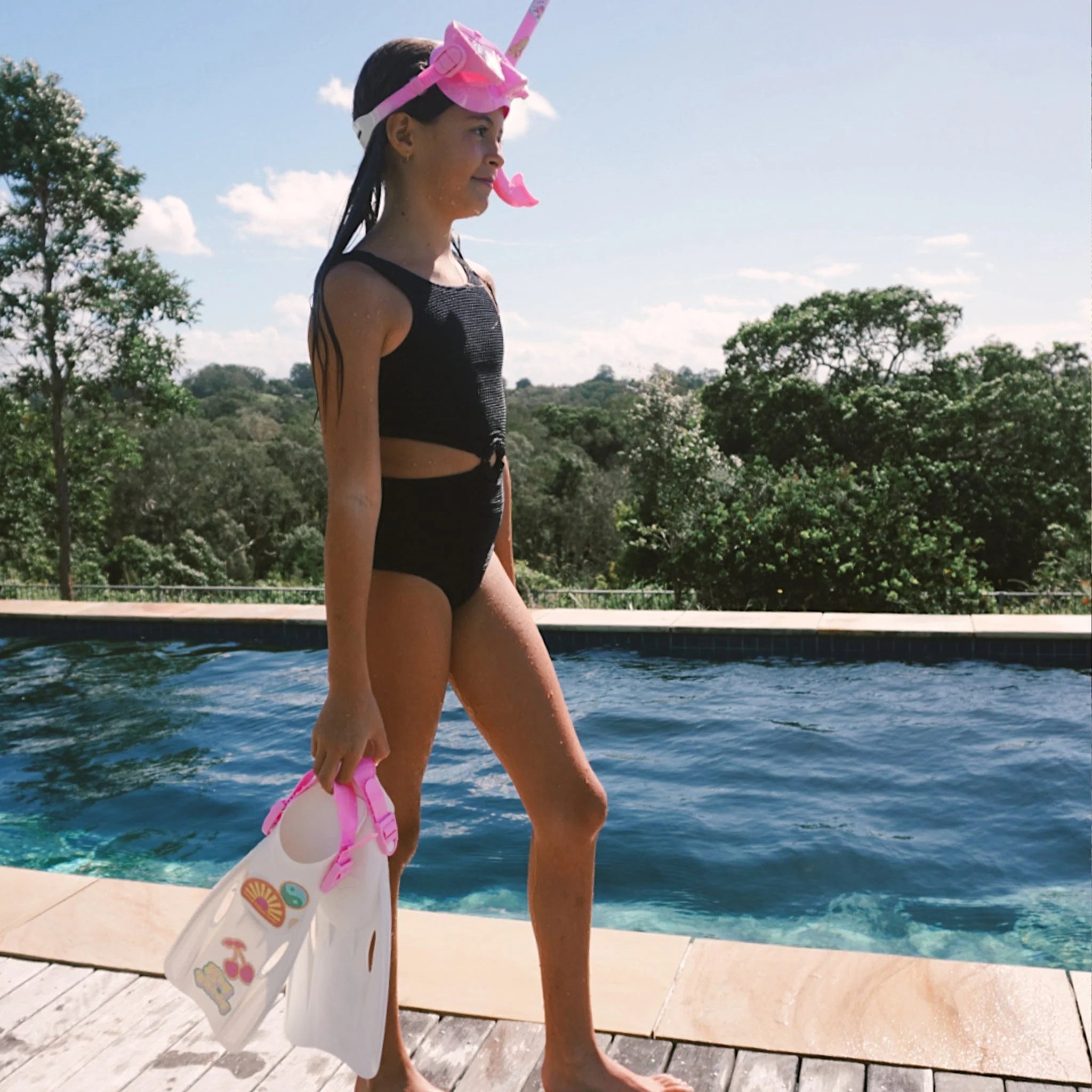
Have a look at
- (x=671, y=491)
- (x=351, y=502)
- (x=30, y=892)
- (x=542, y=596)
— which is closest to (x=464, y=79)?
(x=351, y=502)

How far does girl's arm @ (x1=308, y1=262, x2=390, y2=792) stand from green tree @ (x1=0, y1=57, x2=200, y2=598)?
11.3 metres

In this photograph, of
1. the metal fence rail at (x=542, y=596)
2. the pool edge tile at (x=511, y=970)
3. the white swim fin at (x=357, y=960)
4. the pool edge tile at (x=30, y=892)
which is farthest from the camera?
the metal fence rail at (x=542, y=596)

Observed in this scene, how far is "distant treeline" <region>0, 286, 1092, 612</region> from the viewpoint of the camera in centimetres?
972

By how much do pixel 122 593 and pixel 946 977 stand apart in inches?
430

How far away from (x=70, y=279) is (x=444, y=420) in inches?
473

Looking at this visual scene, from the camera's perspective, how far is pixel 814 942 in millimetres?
3982

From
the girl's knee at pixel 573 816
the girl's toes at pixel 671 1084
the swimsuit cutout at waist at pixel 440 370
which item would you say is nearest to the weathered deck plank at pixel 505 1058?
the girl's toes at pixel 671 1084

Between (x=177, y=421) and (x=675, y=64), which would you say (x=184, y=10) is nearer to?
(x=675, y=64)

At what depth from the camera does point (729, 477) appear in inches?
462

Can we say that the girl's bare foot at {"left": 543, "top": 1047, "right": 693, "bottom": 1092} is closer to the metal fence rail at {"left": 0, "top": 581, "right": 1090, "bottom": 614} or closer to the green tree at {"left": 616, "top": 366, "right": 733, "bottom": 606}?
the metal fence rail at {"left": 0, "top": 581, "right": 1090, "bottom": 614}

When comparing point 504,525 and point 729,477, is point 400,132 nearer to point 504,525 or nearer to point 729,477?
point 504,525

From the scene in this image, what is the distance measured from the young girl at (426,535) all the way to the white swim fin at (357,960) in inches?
4.6

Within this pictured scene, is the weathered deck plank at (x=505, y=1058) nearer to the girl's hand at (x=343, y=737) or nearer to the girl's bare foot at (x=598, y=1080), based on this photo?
the girl's bare foot at (x=598, y=1080)

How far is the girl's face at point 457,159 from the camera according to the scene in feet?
6.12
